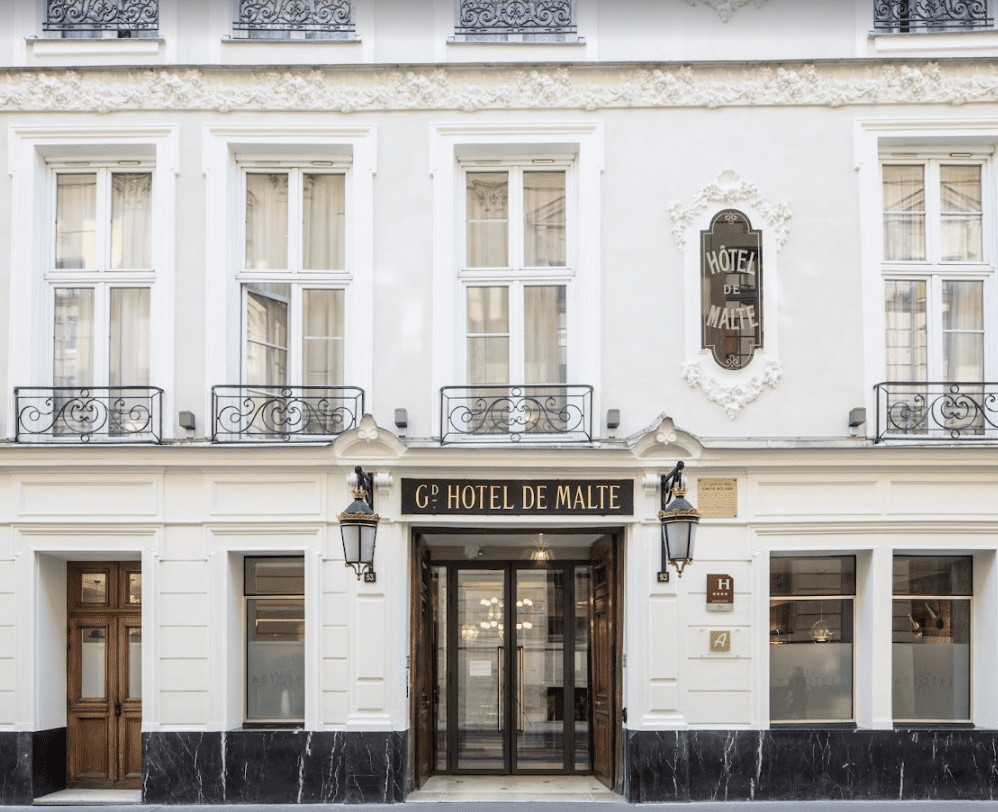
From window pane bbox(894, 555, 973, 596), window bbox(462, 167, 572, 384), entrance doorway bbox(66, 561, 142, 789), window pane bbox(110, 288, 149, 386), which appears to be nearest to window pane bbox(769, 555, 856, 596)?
window pane bbox(894, 555, 973, 596)

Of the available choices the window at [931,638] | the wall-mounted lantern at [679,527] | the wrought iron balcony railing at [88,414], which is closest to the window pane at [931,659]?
the window at [931,638]

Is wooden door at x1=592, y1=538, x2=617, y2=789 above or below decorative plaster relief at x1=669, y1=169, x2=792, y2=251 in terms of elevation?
below

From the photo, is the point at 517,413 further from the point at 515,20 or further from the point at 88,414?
the point at 88,414

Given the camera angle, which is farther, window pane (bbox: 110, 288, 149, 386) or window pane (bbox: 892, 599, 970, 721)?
window pane (bbox: 110, 288, 149, 386)

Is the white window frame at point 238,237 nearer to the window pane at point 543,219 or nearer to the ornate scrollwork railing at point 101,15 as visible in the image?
the ornate scrollwork railing at point 101,15

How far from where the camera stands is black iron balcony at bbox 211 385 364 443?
1261 centimetres

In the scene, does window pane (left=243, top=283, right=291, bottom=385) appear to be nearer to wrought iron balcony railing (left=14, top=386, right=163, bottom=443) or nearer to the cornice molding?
wrought iron balcony railing (left=14, top=386, right=163, bottom=443)

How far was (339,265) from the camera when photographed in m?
13.1

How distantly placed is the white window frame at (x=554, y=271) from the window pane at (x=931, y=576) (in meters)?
3.59

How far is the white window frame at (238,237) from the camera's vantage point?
41.6 ft

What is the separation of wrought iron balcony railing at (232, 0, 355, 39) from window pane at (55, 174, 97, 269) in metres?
2.35

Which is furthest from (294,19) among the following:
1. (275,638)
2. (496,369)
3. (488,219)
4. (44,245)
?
(275,638)

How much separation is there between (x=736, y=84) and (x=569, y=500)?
462cm

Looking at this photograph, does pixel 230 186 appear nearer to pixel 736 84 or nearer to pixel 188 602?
pixel 188 602
